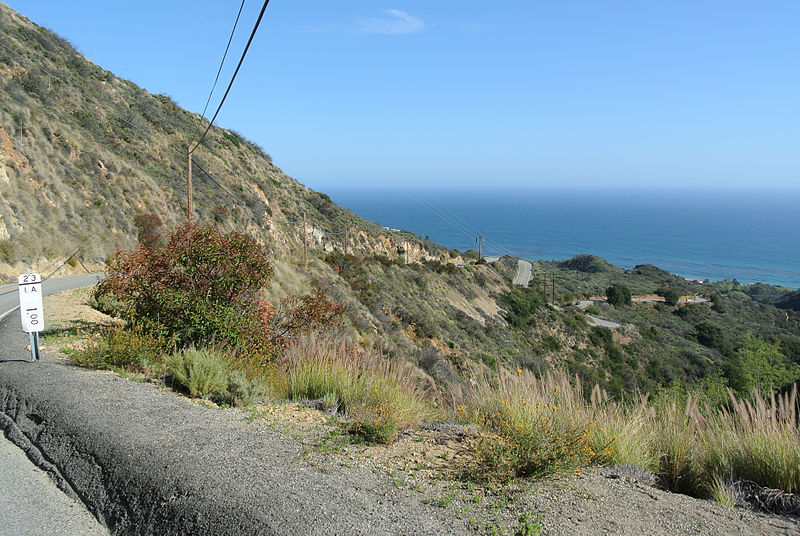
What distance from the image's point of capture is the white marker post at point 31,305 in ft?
25.4

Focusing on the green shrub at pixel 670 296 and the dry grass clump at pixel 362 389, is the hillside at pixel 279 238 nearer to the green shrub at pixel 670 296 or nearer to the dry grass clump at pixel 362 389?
the green shrub at pixel 670 296

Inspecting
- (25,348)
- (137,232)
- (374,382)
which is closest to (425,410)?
(374,382)

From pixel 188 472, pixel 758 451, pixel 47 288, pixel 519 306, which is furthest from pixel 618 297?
pixel 188 472

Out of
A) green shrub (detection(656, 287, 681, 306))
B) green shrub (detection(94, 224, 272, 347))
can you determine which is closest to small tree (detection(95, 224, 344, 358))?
green shrub (detection(94, 224, 272, 347))

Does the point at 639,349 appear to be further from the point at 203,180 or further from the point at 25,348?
the point at 25,348

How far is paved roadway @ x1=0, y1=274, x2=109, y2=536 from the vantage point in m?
4.11

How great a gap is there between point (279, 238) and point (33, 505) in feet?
134

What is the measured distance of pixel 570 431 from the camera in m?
5.34

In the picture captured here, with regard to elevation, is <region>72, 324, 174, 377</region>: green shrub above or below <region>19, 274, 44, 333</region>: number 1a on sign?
below

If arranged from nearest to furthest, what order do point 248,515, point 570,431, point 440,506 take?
1. point 248,515
2. point 440,506
3. point 570,431

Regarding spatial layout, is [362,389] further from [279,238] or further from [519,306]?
[519,306]

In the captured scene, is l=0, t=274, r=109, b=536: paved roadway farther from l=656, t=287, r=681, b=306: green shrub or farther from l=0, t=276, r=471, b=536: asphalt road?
l=656, t=287, r=681, b=306: green shrub

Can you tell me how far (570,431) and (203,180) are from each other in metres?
42.9

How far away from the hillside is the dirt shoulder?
940 cm
